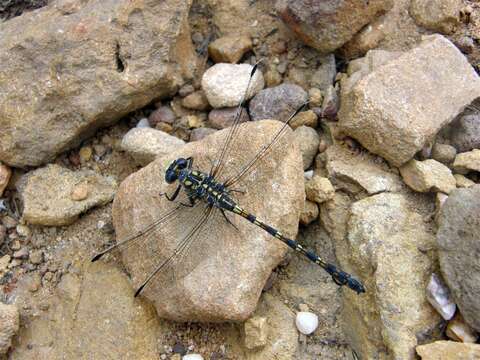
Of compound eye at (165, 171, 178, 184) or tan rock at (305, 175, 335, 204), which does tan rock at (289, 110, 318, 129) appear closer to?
tan rock at (305, 175, 335, 204)

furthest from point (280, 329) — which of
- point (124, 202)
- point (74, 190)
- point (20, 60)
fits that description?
point (20, 60)

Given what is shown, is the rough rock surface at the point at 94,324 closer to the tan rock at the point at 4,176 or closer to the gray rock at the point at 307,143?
the tan rock at the point at 4,176

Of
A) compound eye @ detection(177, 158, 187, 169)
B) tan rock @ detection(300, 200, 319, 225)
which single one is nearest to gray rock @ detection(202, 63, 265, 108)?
compound eye @ detection(177, 158, 187, 169)

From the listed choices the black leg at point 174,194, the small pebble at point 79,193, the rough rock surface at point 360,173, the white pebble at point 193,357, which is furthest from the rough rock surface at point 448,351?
the small pebble at point 79,193

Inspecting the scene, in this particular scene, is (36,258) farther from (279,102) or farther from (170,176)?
(279,102)

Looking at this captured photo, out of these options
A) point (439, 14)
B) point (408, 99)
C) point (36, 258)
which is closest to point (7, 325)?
point (36, 258)

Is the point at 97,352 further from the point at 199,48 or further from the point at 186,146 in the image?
the point at 199,48
